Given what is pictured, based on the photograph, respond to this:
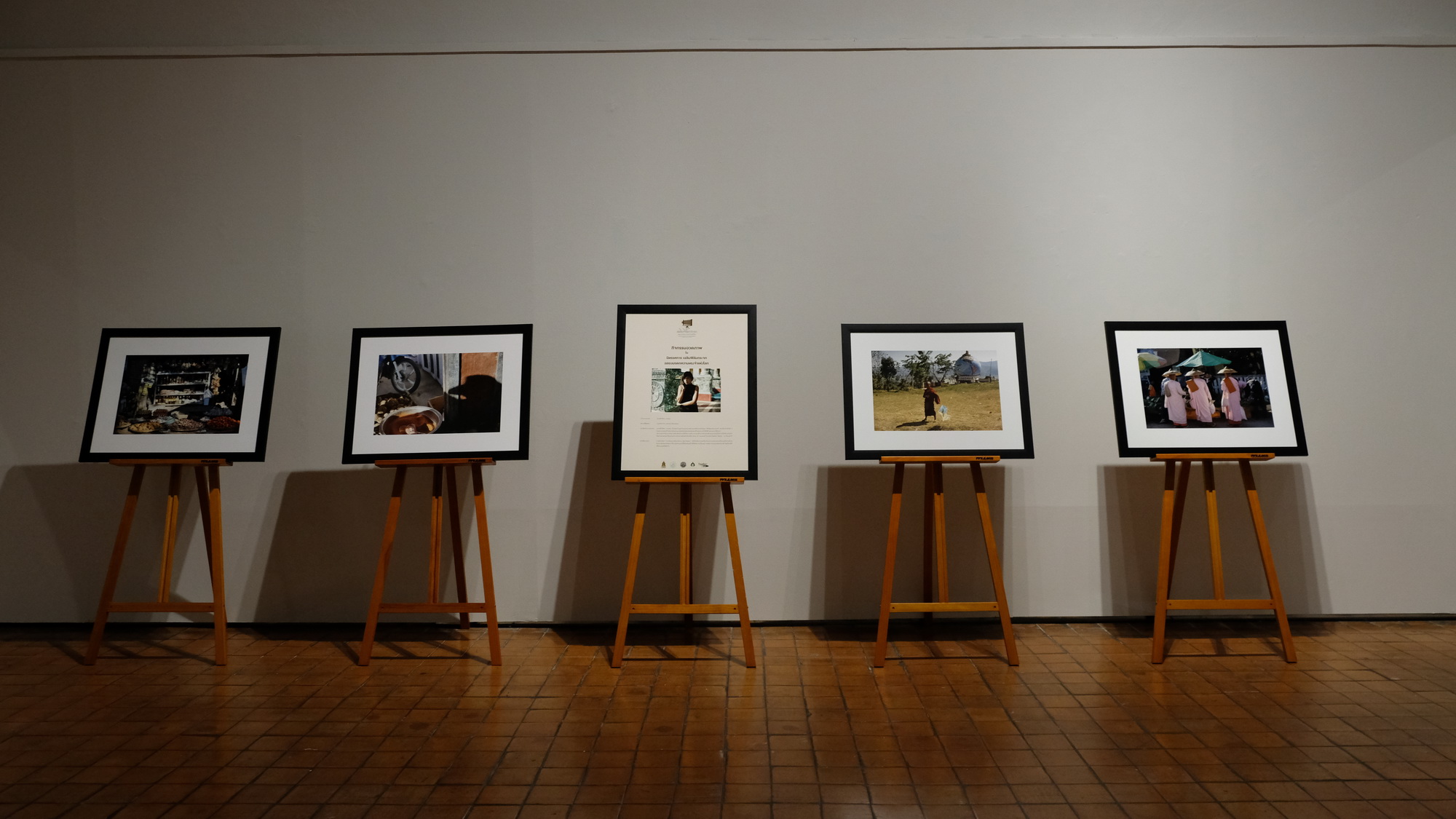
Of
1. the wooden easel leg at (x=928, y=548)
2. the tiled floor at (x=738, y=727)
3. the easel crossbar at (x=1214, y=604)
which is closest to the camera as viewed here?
the tiled floor at (x=738, y=727)

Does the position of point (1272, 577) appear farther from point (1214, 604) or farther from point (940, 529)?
point (940, 529)

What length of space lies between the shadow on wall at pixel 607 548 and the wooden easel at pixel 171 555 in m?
1.39

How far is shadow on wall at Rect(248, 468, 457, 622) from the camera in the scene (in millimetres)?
4129

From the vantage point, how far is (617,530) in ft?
13.5

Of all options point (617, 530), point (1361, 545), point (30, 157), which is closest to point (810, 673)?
point (617, 530)

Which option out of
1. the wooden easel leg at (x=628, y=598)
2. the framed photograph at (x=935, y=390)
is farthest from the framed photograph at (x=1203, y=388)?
the wooden easel leg at (x=628, y=598)

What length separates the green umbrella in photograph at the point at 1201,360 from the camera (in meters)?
3.69

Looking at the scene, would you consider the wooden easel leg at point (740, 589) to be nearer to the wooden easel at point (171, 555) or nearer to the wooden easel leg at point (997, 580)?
the wooden easel leg at point (997, 580)

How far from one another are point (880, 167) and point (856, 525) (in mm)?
1723

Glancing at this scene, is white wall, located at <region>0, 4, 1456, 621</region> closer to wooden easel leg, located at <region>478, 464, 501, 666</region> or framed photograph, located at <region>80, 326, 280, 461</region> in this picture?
framed photograph, located at <region>80, 326, 280, 461</region>

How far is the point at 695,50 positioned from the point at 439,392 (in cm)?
204

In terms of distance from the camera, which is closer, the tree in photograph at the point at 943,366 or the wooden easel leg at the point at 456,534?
the tree in photograph at the point at 943,366

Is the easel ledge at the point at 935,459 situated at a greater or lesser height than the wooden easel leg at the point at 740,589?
greater

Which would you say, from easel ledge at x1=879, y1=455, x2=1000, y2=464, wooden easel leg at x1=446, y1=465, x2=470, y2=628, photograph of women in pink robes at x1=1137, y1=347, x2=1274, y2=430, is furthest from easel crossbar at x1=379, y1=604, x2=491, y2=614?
photograph of women in pink robes at x1=1137, y1=347, x2=1274, y2=430
